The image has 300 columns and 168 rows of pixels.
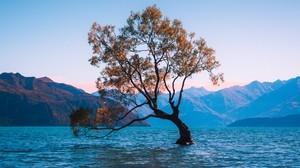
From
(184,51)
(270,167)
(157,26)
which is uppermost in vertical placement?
(157,26)

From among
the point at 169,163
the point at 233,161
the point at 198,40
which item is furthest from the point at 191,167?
the point at 198,40

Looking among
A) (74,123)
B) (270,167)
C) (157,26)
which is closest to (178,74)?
(157,26)

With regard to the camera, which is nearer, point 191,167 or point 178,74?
point 191,167

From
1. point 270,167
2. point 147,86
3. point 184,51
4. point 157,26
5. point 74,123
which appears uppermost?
point 157,26

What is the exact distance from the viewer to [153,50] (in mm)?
56312

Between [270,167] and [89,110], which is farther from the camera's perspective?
[89,110]

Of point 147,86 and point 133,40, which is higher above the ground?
point 133,40

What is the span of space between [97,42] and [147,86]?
34.1 ft

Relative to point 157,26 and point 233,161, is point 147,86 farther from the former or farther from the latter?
point 233,161

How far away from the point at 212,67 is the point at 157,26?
10.6 metres

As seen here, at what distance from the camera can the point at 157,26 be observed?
55406 mm

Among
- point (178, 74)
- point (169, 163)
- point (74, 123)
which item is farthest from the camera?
point (178, 74)

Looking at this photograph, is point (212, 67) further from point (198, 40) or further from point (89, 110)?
point (89, 110)

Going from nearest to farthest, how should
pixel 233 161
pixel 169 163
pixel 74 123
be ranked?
pixel 169 163, pixel 233 161, pixel 74 123
